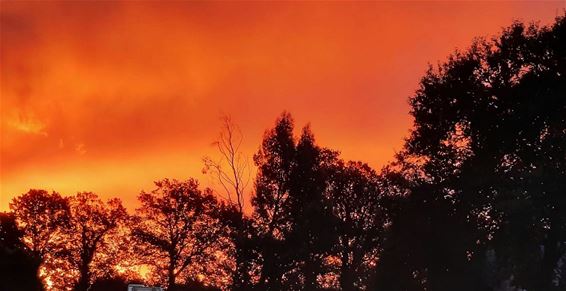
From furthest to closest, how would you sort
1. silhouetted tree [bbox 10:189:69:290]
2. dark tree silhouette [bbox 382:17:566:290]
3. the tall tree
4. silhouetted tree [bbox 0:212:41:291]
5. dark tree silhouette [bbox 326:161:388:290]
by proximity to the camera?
silhouetted tree [bbox 10:189:69:290] < dark tree silhouette [bbox 326:161:388:290] < the tall tree < silhouetted tree [bbox 0:212:41:291] < dark tree silhouette [bbox 382:17:566:290]

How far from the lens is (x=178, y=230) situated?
7838cm

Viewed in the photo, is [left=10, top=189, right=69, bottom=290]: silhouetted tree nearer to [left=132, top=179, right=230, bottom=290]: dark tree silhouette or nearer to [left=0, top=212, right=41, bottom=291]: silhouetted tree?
[left=132, top=179, right=230, bottom=290]: dark tree silhouette

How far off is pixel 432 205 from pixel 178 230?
43121 mm

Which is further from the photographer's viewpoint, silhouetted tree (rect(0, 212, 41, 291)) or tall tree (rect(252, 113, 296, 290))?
tall tree (rect(252, 113, 296, 290))

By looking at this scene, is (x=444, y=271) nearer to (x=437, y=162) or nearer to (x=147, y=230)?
(x=437, y=162)

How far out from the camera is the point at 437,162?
1746 inches

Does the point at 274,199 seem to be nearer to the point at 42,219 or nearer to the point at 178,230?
the point at 178,230

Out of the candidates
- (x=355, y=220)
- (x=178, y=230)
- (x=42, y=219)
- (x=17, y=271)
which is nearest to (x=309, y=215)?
(x=355, y=220)

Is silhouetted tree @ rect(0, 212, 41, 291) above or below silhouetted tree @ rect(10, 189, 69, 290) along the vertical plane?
below

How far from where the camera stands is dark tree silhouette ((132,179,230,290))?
7556cm

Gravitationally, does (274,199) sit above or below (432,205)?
above

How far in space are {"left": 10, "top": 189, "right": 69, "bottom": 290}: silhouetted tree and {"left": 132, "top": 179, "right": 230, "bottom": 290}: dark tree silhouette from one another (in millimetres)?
11850

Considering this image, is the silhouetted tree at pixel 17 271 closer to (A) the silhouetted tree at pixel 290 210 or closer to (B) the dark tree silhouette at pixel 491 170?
(A) the silhouetted tree at pixel 290 210

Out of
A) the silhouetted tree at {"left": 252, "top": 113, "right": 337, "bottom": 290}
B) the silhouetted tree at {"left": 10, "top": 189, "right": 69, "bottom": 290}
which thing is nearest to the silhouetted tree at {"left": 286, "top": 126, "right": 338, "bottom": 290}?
the silhouetted tree at {"left": 252, "top": 113, "right": 337, "bottom": 290}
